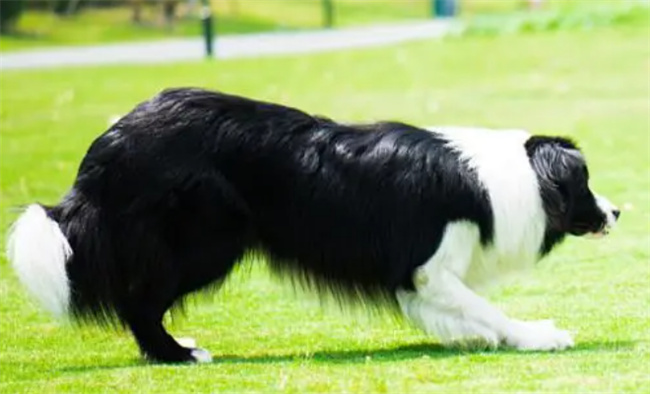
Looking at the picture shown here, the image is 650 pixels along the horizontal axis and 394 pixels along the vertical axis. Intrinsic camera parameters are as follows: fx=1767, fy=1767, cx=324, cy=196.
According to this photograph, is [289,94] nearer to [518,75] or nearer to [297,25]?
[518,75]

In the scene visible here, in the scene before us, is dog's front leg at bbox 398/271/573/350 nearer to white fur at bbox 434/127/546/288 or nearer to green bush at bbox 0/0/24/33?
white fur at bbox 434/127/546/288

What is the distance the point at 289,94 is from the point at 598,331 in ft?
44.8

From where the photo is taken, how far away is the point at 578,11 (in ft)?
94.4

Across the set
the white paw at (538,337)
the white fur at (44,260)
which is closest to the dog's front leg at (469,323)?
the white paw at (538,337)

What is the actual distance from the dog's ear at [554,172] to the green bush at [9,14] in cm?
2347

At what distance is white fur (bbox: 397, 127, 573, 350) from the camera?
7965 millimetres

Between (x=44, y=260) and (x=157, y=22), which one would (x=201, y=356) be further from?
(x=157, y=22)

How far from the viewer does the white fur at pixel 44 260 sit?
25.7 feet

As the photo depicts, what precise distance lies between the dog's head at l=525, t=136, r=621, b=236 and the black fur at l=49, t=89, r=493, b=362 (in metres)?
0.34

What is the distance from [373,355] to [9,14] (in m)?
24.3

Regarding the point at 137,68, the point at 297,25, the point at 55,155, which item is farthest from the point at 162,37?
the point at 55,155

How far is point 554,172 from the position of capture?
822cm

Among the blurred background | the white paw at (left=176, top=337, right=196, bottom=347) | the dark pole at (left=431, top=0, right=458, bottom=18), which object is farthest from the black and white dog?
the dark pole at (left=431, top=0, right=458, bottom=18)

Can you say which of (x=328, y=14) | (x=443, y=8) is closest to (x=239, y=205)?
(x=328, y=14)
